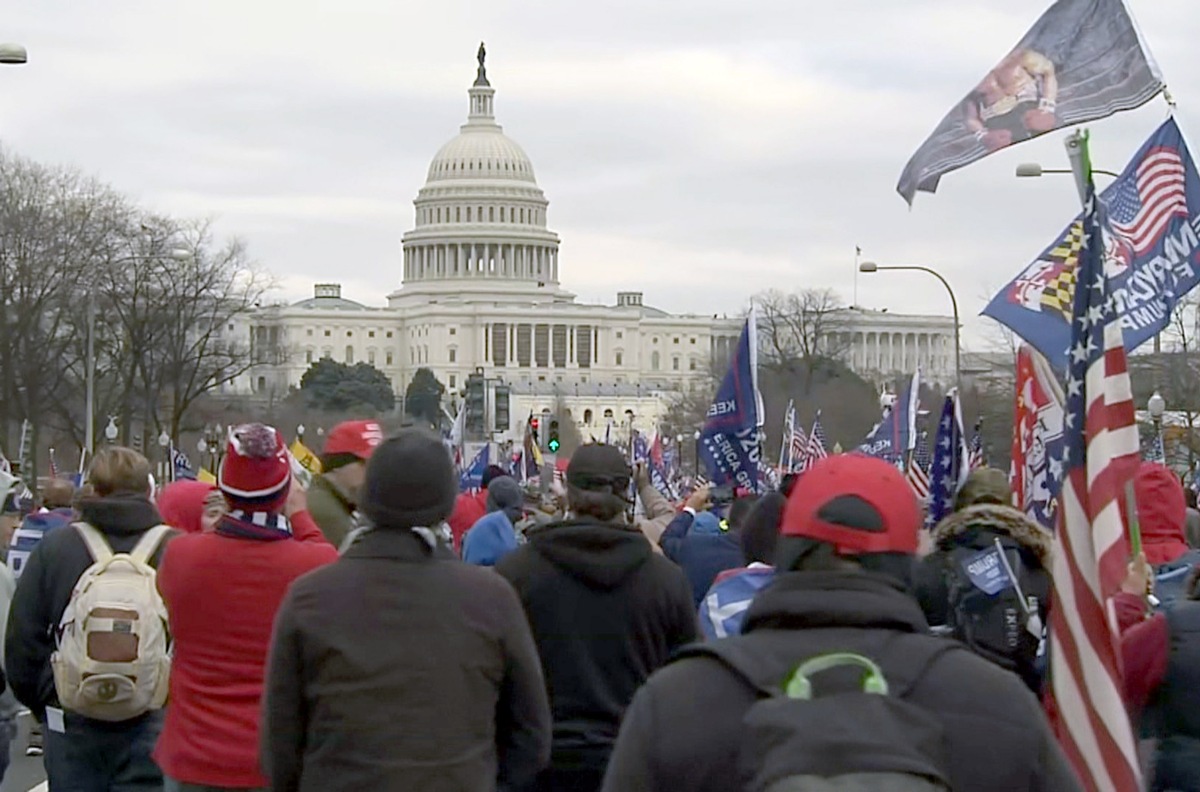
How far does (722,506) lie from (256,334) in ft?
220

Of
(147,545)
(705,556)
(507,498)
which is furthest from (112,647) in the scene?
(507,498)

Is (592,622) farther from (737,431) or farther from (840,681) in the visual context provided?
(737,431)

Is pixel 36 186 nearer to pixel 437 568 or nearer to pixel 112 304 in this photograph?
pixel 112 304

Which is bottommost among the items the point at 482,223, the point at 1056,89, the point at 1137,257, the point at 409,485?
the point at 409,485

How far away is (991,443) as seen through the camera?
5172 cm

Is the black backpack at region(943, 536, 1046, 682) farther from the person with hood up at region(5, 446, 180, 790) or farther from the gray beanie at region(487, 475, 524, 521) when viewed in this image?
the gray beanie at region(487, 475, 524, 521)

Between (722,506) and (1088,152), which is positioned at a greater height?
(1088,152)

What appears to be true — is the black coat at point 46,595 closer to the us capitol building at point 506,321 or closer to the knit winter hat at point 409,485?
the knit winter hat at point 409,485

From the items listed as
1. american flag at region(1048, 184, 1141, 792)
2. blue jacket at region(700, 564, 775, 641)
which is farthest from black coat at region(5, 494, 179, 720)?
american flag at region(1048, 184, 1141, 792)

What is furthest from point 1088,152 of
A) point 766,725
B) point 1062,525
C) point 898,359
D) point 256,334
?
point 898,359

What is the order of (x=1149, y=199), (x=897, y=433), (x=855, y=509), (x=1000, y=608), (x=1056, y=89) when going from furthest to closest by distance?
(x=897, y=433) < (x=1149, y=199) < (x=1056, y=89) < (x=1000, y=608) < (x=855, y=509)

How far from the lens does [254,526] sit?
21.2 feet

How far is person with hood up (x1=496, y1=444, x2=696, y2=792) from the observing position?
21.3ft

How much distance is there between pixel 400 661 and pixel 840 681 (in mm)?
2131
